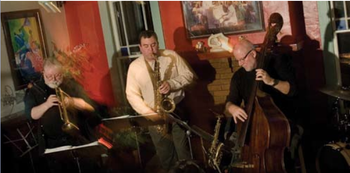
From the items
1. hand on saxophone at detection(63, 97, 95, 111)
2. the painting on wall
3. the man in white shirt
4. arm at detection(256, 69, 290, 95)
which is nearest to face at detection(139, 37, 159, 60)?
the man in white shirt

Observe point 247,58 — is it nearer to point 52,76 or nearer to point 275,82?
point 275,82

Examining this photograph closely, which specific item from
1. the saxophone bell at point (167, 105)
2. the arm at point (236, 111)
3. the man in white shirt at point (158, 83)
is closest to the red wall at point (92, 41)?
the man in white shirt at point (158, 83)

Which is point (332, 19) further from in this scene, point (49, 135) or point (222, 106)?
point (49, 135)

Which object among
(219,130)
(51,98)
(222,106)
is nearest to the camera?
(51,98)

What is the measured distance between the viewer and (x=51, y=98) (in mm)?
1428

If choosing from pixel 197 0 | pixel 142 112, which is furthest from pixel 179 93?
pixel 197 0

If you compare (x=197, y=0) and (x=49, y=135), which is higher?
(x=197, y=0)

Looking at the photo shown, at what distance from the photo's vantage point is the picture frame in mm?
1452

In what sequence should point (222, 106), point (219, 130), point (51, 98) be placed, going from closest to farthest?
1. point (51, 98)
2. point (219, 130)
3. point (222, 106)

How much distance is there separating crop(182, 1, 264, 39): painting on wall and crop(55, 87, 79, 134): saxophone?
52cm

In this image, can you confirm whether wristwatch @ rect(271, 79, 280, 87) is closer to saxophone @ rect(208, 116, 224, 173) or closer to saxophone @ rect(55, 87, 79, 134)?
saxophone @ rect(208, 116, 224, 173)

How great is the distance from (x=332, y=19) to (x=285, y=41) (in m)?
0.20

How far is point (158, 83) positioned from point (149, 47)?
126 mm

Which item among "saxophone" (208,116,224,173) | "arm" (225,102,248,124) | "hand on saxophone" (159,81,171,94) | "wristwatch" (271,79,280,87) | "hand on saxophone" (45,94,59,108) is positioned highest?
"hand on saxophone" (45,94,59,108)
